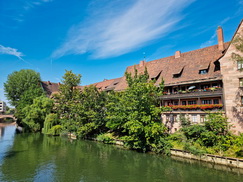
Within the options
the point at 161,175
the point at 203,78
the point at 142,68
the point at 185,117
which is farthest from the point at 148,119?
the point at 142,68

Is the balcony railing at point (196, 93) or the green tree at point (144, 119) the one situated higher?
the balcony railing at point (196, 93)

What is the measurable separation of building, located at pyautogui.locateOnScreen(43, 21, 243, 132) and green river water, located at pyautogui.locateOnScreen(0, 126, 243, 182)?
7.85m

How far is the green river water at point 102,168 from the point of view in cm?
1770

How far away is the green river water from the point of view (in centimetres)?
1770

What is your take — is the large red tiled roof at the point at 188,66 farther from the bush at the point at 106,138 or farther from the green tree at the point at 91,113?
the bush at the point at 106,138

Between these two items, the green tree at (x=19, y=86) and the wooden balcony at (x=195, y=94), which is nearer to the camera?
the wooden balcony at (x=195, y=94)

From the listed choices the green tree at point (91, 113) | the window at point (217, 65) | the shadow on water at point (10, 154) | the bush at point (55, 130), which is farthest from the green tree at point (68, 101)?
the window at point (217, 65)

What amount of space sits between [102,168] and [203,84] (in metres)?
19.3

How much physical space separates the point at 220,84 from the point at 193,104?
15.8 feet

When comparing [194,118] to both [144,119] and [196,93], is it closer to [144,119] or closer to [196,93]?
[196,93]

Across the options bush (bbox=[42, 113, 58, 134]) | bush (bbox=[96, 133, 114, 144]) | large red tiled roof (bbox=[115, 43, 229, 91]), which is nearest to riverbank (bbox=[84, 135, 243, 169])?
large red tiled roof (bbox=[115, 43, 229, 91])

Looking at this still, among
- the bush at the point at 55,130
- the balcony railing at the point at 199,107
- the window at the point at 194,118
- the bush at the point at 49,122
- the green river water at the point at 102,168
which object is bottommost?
the green river water at the point at 102,168

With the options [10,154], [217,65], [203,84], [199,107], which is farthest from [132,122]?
[10,154]

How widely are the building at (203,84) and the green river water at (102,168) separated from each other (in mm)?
7850
